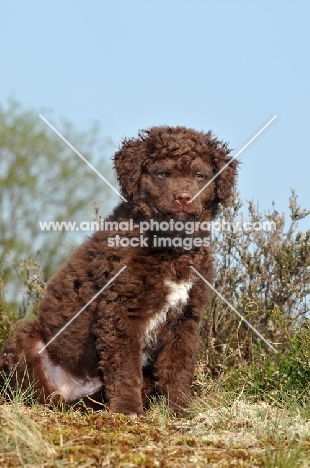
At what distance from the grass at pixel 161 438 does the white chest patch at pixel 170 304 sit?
53 centimetres

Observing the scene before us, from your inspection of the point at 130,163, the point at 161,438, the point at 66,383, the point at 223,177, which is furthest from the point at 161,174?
the point at 161,438

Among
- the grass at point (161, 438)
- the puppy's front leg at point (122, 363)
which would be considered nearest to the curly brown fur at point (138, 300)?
the puppy's front leg at point (122, 363)

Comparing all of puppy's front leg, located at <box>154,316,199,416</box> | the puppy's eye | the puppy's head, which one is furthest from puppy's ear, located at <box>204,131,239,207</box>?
puppy's front leg, located at <box>154,316,199,416</box>

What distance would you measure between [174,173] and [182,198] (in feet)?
1.04

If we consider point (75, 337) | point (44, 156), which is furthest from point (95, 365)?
point (44, 156)

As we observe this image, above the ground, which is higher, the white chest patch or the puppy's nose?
the puppy's nose

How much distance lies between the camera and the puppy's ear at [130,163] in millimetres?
5863

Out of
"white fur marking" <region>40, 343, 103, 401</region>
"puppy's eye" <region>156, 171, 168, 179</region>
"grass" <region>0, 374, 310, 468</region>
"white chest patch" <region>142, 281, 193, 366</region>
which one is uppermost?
"puppy's eye" <region>156, 171, 168, 179</region>

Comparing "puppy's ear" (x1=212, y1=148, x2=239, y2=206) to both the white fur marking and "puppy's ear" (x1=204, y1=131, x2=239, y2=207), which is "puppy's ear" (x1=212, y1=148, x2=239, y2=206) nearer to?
"puppy's ear" (x1=204, y1=131, x2=239, y2=207)

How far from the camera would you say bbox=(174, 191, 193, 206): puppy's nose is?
550 centimetres

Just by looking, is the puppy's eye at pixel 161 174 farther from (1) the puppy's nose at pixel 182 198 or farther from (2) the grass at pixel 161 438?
(2) the grass at pixel 161 438

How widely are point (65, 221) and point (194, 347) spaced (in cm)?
882

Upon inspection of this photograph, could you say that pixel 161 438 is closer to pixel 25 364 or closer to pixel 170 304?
pixel 170 304

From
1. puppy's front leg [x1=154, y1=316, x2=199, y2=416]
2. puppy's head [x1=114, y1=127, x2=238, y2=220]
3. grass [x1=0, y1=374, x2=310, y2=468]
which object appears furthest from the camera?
puppy's front leg [x1=154, y1=316, x2=199, y2=416]
